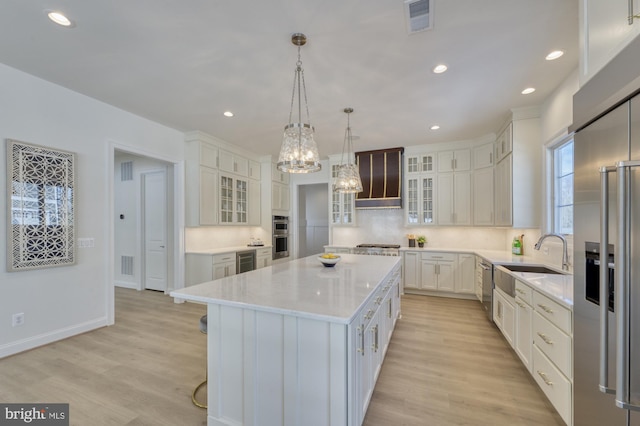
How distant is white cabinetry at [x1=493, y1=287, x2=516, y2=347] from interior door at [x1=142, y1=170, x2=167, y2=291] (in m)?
5.30

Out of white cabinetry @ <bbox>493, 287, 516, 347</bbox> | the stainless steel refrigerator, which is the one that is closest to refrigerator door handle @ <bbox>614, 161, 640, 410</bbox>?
the stainless steel refrigerator

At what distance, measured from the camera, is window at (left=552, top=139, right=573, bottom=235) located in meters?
3.00

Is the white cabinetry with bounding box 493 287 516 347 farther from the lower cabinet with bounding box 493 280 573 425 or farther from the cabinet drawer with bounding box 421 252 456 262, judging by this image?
the cabinet drawer with bounding box 421 252 456 262

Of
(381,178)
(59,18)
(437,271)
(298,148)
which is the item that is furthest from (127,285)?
(437,271)

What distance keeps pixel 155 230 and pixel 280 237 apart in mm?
2523

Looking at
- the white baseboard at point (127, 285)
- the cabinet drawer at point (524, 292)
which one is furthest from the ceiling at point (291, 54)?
the white baseboard at point (127, 285)

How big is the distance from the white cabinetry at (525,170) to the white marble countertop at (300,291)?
7.41 feet

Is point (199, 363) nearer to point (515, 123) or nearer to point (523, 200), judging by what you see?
point (523, 200)

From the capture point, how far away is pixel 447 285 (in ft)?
15.3

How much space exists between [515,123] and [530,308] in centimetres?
251

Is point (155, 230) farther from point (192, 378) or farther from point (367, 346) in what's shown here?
point (367, 346)

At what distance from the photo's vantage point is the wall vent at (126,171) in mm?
5449

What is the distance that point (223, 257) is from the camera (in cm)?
466

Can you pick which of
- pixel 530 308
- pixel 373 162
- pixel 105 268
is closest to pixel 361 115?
pixel 373 162
